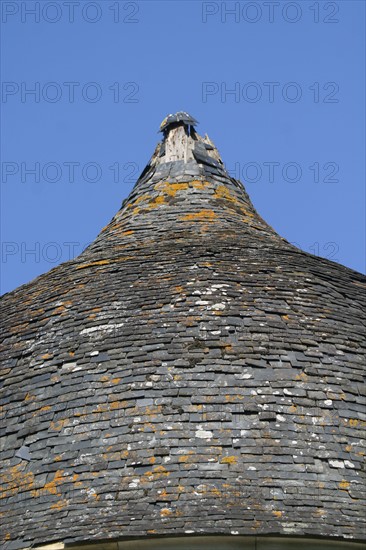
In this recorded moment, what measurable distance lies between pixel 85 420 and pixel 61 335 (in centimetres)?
146

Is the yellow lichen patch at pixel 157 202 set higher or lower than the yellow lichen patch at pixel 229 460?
higher

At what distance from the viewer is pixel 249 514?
10.7m

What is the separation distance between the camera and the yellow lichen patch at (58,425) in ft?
39.2

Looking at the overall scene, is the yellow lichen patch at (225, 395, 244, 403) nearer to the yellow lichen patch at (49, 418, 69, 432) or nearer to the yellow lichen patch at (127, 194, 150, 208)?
the yellow lichen patch at (49, 418, 69, 432)

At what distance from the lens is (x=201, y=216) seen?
51.5 ft

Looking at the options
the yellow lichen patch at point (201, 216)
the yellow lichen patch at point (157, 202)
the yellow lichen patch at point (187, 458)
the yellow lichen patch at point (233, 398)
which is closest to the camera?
the yellow lichen patch at point (187, 458)

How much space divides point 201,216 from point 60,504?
5.33 metres

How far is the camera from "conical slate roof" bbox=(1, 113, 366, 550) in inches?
430

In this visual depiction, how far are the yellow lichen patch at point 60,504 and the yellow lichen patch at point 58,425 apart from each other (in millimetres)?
860

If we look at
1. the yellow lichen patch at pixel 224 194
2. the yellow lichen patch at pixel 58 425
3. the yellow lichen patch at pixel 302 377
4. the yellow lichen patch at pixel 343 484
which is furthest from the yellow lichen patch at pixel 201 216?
the yellow lichen patch at pixel 343 484

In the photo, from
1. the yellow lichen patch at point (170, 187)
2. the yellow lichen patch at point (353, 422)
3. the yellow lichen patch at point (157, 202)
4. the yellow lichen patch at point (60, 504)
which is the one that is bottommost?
the yellow lichen patch at point (60, 504)

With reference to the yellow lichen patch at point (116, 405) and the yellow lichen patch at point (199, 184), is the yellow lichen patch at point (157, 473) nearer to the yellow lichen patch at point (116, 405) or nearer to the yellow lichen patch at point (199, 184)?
the yellow lichen patch at point (116, 405)

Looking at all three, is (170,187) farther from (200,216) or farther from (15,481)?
(15,481)

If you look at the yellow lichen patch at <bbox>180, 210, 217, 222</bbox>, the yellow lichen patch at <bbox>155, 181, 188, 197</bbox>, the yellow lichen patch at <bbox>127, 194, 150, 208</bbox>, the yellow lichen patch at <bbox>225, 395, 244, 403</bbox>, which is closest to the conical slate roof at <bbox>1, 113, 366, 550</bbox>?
the yellow lichen patch at <bbox>225, 395, 244, 403</bbox>
